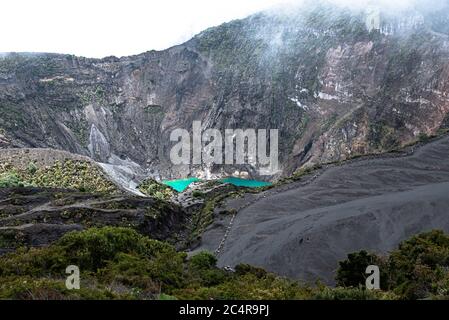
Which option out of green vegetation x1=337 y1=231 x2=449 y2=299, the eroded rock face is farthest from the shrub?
the eroded rock face

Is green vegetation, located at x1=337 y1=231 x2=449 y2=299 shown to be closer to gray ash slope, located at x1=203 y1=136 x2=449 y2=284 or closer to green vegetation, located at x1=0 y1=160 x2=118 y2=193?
gray ash slope, located at x1=203 y1=136 x2=449 y2=284

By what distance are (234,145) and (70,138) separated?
43.5 meters

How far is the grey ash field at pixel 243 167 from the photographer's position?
20.0 m

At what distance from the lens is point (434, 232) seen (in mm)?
28062

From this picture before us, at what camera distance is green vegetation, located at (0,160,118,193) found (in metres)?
57.0

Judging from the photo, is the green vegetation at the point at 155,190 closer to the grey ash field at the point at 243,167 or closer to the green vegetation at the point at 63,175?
the grey ash field at the point at 243,167

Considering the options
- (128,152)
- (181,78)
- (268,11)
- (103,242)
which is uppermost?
(268,11)

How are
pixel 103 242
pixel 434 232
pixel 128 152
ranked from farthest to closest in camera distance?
pixel 128 152, pixel 434 232, pixel 103 242

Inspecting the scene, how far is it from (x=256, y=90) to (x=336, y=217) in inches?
4340

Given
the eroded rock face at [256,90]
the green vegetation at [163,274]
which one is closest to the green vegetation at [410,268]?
the green vegetation at [163,274]

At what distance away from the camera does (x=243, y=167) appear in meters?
134

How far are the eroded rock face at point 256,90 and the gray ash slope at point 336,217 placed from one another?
43.6m

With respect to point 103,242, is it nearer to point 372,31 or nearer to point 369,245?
point 369,245

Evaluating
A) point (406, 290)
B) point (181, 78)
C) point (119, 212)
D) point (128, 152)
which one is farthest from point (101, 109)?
point (406, 290)
